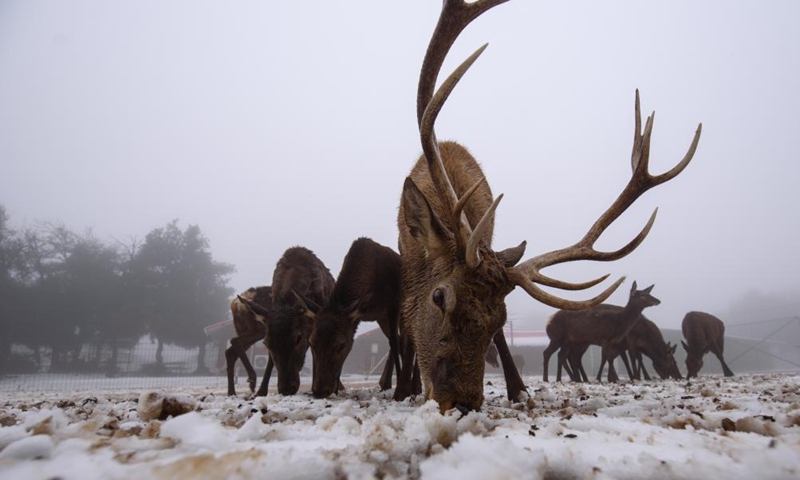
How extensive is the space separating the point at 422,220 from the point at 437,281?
539 millimetres

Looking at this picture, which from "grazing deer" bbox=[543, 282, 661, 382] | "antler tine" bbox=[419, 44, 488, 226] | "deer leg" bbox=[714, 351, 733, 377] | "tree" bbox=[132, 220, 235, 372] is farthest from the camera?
"tree" bbox=[132, 220, 235, 372]

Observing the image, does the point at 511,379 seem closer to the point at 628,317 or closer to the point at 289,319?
the point at 289,319

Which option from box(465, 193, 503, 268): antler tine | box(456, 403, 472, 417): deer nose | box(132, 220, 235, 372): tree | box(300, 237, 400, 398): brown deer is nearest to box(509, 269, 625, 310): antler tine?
box(465, 193, 503, 268): antler tine

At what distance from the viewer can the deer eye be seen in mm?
2969

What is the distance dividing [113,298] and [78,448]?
4163 cm

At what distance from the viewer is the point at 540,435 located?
185 cm

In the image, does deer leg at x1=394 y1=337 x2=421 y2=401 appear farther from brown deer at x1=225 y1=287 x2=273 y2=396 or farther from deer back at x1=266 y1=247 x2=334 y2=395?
brown deer at x1=225 y1=287 x2=273 y2=396

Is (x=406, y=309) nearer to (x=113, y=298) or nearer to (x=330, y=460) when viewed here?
(x=330, y=460)

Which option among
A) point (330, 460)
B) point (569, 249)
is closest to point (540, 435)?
point (330, 460)

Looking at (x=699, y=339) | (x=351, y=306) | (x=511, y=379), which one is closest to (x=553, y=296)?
(x=511, y=379)

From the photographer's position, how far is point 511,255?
11.4ft

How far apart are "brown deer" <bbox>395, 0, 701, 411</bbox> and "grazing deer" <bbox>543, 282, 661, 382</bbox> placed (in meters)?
9.33

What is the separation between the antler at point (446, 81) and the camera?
10.3 feet

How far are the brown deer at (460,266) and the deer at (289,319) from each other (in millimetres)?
2590
